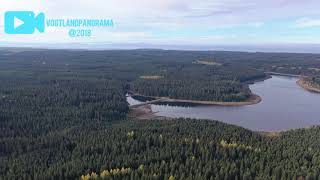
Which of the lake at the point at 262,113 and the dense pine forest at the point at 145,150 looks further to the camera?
the lake at the point at 262,113

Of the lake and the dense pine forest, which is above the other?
the dense pine forest

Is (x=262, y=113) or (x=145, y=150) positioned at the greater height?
(x=145, y=150)

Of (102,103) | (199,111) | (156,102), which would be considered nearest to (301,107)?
(199,111)

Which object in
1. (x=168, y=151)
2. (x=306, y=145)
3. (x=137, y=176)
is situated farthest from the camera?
(x=306, y=145)

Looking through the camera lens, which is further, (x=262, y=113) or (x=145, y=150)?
(x=262, y=113)

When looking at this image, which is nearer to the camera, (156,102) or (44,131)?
(44,131)

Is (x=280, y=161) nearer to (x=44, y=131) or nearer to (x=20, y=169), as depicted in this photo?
(x=20, y=169)

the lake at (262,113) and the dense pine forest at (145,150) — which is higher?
the dense pine forest at (145,150)

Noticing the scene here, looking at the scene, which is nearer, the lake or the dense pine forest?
the dense pine forest

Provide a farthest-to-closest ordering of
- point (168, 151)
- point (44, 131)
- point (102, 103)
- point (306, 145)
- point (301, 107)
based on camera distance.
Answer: point (301, 107), point (102, 103), point (44, 131), point (306, 145), point (168, 151)

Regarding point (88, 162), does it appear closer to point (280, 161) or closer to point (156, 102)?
point (280, 161)
